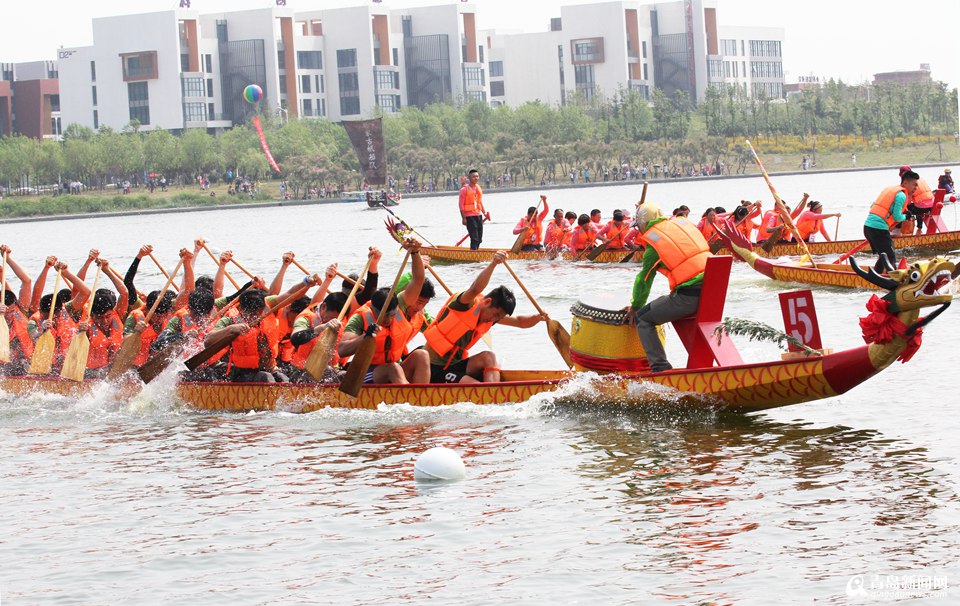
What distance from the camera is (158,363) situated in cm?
1441

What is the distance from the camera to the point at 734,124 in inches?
4316

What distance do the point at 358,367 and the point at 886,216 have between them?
32.5ft

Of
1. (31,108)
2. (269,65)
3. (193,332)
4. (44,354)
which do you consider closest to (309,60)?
(269,65)

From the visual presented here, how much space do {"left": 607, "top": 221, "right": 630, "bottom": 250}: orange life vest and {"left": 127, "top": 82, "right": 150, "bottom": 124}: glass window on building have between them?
339 feet

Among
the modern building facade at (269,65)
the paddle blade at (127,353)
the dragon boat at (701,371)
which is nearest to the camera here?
the dragon boat at (701,371)

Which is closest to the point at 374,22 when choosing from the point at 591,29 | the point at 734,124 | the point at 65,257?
the point at 591,29

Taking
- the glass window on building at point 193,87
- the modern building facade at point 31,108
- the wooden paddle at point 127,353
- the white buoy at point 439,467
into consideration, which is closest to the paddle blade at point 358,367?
the white buoy at point 439,467

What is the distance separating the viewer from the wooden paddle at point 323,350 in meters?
12.9

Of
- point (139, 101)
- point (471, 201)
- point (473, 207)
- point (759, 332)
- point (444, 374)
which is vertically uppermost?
point (139, 101)

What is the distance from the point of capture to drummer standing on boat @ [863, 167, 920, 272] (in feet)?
62.8

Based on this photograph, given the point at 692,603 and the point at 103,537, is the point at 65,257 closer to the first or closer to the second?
the point at 103,537

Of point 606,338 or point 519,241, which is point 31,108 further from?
point 606,338

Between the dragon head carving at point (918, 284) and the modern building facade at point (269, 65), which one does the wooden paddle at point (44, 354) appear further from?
the modern building facade at point (269, 65)

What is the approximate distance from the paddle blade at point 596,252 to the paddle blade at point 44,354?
1521cm
